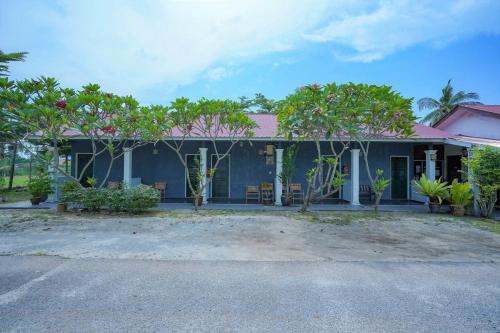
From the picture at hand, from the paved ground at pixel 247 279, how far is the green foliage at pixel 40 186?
3073mm

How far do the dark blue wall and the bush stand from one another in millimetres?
3556

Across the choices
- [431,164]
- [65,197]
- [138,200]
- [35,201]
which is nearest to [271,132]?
[138,200]

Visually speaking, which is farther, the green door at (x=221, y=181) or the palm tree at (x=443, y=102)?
the palm tree at (x=443, y=102)

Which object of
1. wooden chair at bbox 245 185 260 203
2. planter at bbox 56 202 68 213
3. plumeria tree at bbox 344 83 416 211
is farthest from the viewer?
wooden chair at bbox 245 185 260 203

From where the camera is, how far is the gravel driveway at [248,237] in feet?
17.1

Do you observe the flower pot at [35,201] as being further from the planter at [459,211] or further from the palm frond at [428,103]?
the palm frond at [428,103]

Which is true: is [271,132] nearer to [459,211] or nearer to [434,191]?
[434,191]

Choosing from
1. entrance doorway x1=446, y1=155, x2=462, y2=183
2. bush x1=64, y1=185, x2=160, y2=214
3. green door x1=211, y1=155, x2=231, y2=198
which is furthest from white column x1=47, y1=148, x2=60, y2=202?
entrance doorway x1=446, y1=155, x2=462, y2=183

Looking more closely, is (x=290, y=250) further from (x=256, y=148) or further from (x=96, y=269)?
(x=256, y=148)


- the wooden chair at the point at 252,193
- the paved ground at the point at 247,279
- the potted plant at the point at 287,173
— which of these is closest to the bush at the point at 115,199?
the paved ground at the point at 247,279

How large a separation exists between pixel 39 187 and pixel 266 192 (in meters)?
8.08

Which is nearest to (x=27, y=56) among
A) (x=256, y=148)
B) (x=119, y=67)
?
(x=119, y=67)

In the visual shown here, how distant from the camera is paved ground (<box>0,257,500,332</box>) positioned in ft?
9.54

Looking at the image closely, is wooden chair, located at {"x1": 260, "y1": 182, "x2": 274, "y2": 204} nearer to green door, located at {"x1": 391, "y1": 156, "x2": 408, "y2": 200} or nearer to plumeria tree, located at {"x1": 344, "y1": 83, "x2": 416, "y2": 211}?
plumeria tree, located at {"x1": 344, "y1": 83, "x2": 416, "y2": 211}
